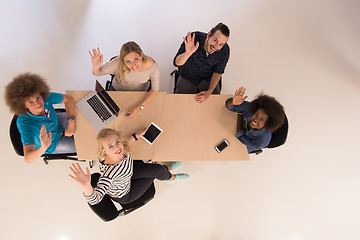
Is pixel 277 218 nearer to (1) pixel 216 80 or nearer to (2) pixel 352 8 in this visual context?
(1) pixel 216 80

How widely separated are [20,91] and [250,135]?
1.79 m

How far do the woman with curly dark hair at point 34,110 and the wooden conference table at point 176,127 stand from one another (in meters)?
0.17

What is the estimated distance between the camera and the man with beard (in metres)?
1.86

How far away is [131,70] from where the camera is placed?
1961mm

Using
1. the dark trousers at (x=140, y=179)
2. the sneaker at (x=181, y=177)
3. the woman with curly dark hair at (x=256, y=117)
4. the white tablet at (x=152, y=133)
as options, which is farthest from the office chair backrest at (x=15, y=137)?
the woman with curly dark hair at (x=256, y=117)

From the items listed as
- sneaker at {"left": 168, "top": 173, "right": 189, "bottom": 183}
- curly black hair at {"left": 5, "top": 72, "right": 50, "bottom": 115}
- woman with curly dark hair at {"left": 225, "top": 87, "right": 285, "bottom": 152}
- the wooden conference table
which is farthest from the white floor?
curly black hair at {"left": 5, "top": 72, "right": 50, "bottom": 115}

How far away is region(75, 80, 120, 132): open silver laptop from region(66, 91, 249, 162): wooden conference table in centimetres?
5

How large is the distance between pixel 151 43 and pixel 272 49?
1.65m

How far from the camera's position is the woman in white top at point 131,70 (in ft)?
5.66

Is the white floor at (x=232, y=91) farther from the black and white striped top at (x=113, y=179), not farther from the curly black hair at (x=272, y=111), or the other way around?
the curly black hair at (x=272, y=111)

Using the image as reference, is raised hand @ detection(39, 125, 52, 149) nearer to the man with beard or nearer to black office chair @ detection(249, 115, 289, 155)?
the man with beard

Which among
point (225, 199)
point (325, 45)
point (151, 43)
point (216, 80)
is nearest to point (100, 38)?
point (151, 43)

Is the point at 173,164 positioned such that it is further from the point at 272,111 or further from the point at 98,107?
the point at 272,111

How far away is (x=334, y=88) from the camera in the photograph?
2.91m
